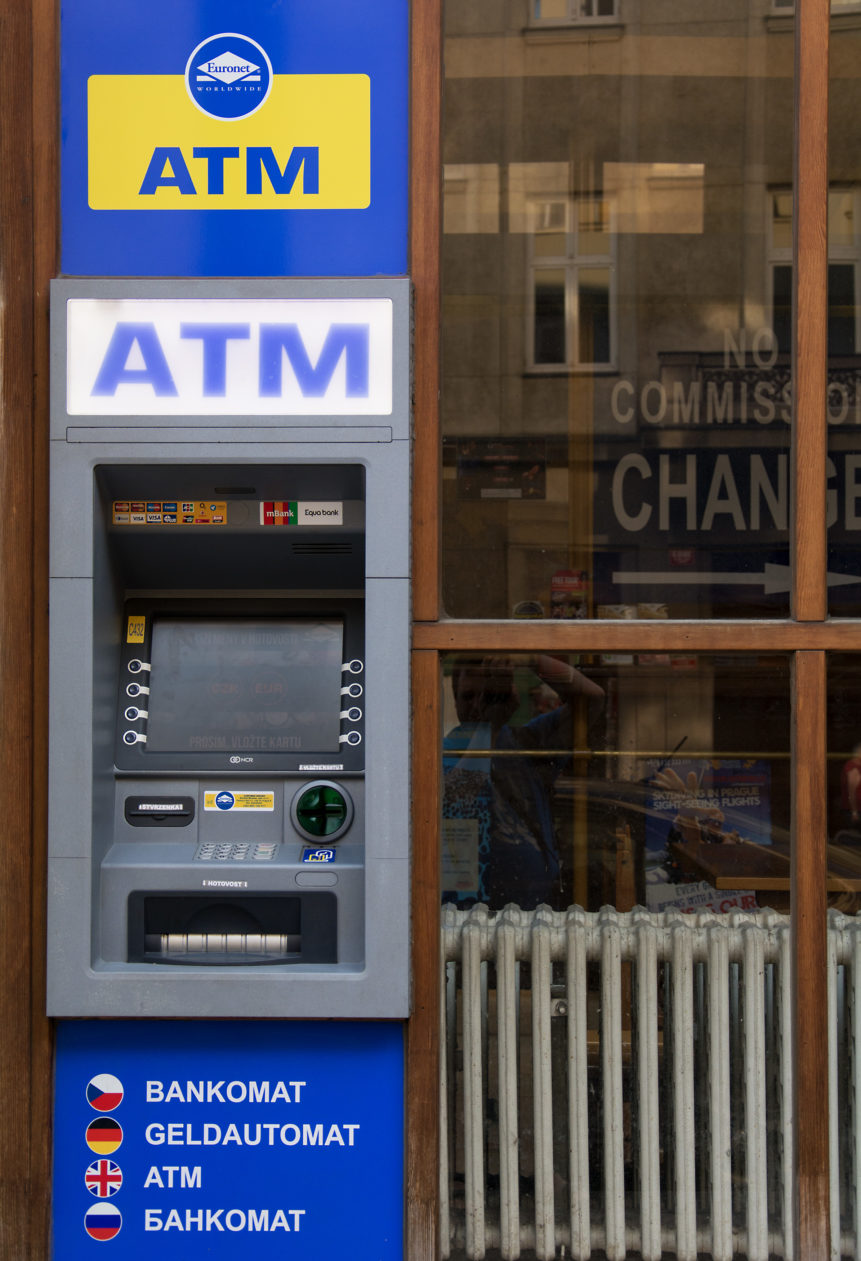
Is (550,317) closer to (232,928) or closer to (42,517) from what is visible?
(42,517)

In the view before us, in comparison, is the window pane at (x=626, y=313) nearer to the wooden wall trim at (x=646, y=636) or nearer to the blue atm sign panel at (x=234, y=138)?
the wooden wall trim at (x=646, y=636)

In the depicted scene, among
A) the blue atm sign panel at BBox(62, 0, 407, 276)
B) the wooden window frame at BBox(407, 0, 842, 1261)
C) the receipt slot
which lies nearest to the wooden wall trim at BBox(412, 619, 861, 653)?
the wooden window frame at BBox(407, 0, 842, 1261)

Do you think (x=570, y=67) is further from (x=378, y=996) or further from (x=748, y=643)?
(x=378, y=996)

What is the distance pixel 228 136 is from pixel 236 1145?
236cm

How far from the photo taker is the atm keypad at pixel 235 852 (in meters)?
→ 2.25

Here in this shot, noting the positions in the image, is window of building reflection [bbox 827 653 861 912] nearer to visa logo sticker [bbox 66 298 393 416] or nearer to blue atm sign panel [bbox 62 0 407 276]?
visa logo sticker [bbox 66 298 393 416]

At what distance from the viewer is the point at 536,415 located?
2488mm

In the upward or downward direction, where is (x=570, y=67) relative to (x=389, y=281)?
upward

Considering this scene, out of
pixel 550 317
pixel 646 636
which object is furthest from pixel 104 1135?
pixel 550 317

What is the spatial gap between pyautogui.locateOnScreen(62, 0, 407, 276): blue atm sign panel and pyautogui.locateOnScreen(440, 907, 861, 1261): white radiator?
5.56 ft

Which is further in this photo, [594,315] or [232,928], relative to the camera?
[594,315]

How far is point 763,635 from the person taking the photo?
2.40 metres

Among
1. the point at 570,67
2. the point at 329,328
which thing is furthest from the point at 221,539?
the point at 570,67

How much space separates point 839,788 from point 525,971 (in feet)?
2.96
